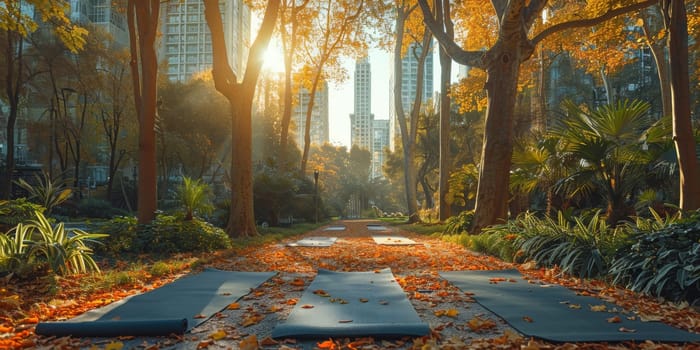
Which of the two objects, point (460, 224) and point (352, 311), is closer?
point (352, 311)

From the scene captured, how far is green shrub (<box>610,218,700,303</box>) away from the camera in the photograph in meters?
4.36

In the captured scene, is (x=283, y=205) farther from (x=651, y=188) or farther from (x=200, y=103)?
(x=200, y=103)

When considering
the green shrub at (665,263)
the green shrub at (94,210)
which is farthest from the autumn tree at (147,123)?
the green shrub at (94,210)

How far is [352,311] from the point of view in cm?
415

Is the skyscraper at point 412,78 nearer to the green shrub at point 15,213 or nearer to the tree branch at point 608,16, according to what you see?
the tree branch at point 608,16

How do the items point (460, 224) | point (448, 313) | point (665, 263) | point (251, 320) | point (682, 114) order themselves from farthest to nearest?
point (460, 224) → point (682, 114) → point (665, 263) → point (448, 313) → point (251, 320)

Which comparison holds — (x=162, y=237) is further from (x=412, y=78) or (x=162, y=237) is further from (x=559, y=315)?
(x=412, y=78)

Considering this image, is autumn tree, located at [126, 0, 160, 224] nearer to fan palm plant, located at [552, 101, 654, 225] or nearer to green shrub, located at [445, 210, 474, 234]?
green shrub, located at [445, 210, 474, 234]

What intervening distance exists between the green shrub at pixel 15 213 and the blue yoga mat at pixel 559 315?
5.92 meters

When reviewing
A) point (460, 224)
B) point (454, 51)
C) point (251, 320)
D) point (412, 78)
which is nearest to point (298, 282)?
point (251, 320)

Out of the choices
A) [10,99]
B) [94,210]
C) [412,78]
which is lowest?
[94,210]

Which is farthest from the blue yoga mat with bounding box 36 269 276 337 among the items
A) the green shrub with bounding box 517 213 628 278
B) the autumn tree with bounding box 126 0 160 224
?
the autumn tree with bounding box 126 0 160 224

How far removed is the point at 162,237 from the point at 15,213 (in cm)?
222

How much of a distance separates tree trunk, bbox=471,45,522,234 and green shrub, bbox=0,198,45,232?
7.85 metres
